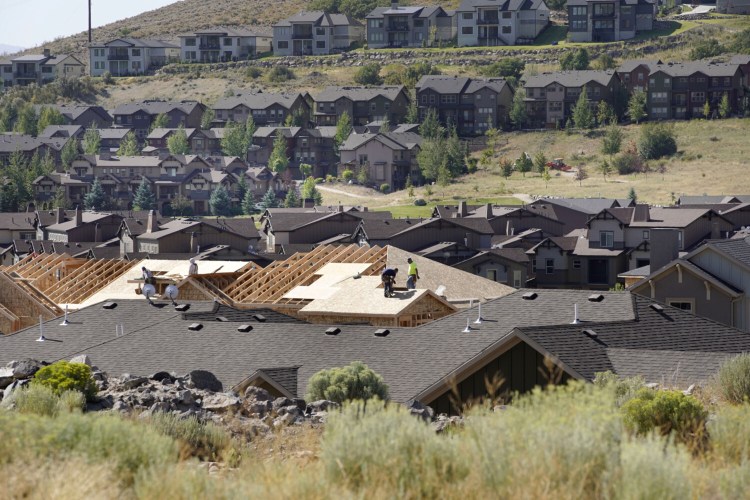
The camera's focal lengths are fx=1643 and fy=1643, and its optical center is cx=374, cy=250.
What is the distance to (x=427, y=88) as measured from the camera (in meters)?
156

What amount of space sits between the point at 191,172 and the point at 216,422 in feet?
427

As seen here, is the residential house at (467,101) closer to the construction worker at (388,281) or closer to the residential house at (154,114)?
the residential house at (154,114)

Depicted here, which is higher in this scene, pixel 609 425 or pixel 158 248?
pixel 609 425

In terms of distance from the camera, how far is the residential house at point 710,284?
44.4 metres

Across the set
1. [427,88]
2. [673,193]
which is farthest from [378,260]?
[427,88]

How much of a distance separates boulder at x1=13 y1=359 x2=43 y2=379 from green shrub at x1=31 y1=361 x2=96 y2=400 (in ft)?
3.25

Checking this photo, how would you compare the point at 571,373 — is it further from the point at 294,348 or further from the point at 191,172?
the point at 191,172

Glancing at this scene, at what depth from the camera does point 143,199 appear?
463 ft

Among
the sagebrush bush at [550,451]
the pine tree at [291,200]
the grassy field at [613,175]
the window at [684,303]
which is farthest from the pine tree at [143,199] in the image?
the sagebrush bush at [550,451]

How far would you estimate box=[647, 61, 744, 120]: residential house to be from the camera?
14275cm

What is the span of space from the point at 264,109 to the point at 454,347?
139 metres

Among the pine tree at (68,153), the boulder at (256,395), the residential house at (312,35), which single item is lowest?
the pine tree at (68,153)

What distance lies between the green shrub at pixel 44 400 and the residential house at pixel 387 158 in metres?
120

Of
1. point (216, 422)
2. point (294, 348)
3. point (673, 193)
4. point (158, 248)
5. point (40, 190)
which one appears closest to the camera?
point (216, 422)
